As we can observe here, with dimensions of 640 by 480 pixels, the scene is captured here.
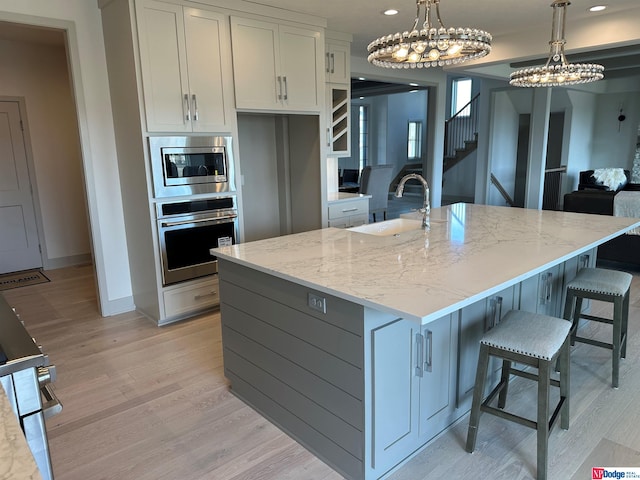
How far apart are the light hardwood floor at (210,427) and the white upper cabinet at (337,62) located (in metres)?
2.92

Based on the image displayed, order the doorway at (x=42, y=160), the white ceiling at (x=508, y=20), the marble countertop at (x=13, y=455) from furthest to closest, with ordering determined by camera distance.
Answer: the doorway at (x=42, y=160), the white ceiling at (x=508, y=20), the marble countertop at (x=13, y=455)

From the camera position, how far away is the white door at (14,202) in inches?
195

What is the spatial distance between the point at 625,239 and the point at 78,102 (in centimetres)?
526

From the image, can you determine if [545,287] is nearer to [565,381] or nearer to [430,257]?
[565,381]

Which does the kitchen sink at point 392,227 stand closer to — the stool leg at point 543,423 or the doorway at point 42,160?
the stool leg at point 543,423

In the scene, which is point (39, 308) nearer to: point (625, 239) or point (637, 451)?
point (637, 451)

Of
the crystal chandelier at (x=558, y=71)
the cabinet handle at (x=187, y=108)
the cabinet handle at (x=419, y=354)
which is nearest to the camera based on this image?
the cabinet handle at (x=419, y=354)

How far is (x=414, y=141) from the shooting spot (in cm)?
1301

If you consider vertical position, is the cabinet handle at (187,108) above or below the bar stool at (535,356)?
above

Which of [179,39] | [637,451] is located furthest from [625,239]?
[179,39]

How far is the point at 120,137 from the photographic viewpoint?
3.56 meters

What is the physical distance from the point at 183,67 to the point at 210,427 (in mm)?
2516

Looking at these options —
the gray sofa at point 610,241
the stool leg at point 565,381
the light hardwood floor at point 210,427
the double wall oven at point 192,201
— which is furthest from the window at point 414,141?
the stool leg at point 565,381

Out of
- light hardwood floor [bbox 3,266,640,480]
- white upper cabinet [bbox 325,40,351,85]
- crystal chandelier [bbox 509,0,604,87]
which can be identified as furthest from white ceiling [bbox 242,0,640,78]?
light hardwood floor [bbox 3,266,640,480]
